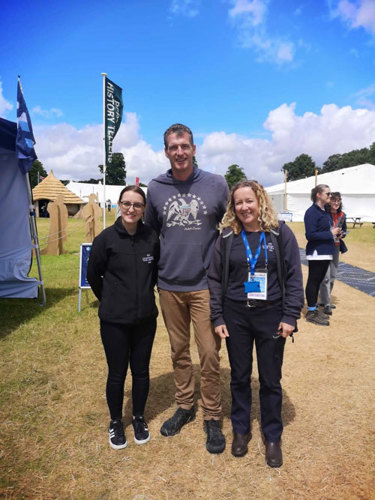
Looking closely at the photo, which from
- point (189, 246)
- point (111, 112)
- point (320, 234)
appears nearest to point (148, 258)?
point (189, 246)

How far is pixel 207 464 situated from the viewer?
2.46 metres

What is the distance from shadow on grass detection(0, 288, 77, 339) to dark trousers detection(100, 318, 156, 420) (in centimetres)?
311

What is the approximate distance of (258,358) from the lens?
2.47m

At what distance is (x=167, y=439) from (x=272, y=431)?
2.80 feet

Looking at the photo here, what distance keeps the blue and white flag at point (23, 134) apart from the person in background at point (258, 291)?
15.0ft

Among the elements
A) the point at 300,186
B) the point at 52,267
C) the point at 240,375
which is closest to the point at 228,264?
the point at 240,375

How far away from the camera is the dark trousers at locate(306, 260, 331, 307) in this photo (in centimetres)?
536

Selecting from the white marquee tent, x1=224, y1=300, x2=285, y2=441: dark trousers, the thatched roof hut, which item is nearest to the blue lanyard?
x1=224, y1=300, x2=285, y2=441: dark trousers

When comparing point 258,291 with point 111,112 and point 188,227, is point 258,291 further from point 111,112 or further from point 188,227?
point 111,112

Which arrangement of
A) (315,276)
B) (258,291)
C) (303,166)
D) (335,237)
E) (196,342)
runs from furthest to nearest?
(303,166) < (335,237) < (315,276) < (196,342) < (258,291)

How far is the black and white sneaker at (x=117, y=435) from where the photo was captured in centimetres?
263

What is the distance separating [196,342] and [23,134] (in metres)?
4.82

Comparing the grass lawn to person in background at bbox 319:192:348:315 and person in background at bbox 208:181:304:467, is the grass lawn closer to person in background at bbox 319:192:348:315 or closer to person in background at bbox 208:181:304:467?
person in background at bbox 208:181:304:467

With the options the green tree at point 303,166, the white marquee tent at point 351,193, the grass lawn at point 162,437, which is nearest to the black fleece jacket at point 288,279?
the grass lawn at point 162,437
